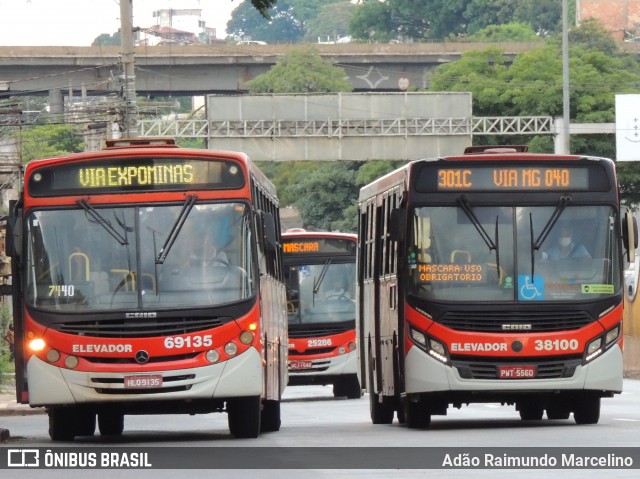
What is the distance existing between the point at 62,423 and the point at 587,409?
5836 mm

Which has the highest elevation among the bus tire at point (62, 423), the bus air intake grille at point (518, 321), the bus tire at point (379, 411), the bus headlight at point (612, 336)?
the bus air intake grille at point (518, 321)

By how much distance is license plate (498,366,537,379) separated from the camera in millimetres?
19531

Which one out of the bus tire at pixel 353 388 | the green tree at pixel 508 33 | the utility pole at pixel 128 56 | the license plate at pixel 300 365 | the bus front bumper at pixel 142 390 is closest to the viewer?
the bus front bumper at pixel 142 390

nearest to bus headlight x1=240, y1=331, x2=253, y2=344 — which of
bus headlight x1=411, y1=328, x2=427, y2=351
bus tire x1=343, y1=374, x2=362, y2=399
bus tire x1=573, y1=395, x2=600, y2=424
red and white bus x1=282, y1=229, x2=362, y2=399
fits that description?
bus headlight x1=411, y1=328, x2=427, y2=351

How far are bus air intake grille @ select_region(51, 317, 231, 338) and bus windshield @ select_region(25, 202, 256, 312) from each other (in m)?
0.14

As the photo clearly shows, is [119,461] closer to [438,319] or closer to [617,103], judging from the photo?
[438,319]

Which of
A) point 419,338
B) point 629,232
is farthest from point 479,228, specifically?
point 629,232

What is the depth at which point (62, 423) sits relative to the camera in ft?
63.7

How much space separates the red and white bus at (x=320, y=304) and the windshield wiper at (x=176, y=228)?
15.9m

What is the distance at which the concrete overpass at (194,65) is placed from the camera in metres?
89.9

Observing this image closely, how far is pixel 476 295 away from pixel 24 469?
241 inches

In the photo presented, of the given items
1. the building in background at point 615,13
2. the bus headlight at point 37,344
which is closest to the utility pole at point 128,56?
the bus headlight at point 37,344

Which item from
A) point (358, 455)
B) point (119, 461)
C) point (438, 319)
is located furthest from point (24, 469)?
point (438, 319)

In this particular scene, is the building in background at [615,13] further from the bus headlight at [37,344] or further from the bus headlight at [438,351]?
the bus headlight at [37,344]
